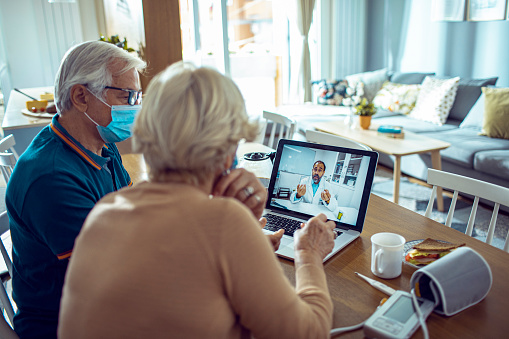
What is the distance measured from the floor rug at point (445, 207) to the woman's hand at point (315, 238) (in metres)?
2.14

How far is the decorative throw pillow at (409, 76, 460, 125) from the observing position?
164 inches

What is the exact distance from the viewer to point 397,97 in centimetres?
474

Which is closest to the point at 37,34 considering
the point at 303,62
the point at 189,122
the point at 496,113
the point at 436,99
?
the point at 303,62

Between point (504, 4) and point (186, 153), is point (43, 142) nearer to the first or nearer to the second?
point (186, 153)

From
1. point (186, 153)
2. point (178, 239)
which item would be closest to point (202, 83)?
point (186, 153)

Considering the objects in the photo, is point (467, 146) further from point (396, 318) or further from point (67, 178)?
point (67, 178)

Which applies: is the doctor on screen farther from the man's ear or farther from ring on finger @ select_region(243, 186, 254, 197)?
the man's ear

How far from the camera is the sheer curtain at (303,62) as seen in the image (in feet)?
19.0

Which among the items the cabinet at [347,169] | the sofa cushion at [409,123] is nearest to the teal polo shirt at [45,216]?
the cabinet at [347,169]

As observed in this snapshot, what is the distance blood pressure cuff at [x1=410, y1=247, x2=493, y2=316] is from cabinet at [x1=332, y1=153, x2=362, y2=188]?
40cm

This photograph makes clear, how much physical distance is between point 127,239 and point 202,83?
0.27 meters

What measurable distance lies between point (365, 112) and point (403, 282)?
2769 millimetres

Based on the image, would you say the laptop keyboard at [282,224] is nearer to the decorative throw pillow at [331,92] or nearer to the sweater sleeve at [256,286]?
the sweater sleeve at [256,286]

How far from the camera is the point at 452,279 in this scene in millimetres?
903
